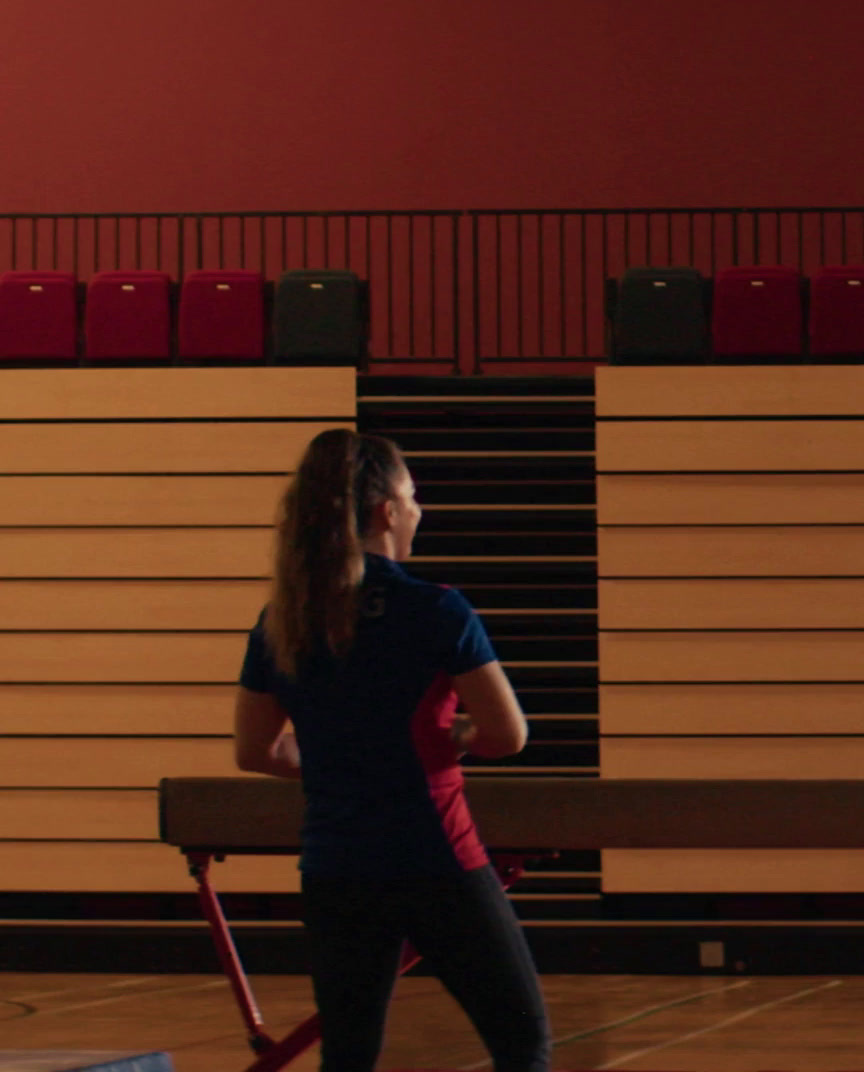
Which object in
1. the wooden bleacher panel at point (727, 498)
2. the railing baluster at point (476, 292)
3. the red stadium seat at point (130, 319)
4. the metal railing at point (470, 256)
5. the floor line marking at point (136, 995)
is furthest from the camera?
the metal railing at point (470, 256)

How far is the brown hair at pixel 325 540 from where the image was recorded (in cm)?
191

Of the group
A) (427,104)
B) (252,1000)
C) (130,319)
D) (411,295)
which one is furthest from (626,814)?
(427,104)

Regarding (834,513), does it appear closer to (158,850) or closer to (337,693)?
(158,850)

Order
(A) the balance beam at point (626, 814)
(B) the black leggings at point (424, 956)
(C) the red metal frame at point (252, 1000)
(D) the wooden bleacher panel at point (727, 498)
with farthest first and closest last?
(D) the wooden bleacher panel at point (727, 498)
(A) the balance beam at point (626, 814)
(C) the red metal frame at point (252, 1000)
(B) the black leggings at point (424, 956)

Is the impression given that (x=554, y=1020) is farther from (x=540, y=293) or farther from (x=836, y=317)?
(x=540, y=293)

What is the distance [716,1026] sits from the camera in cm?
490

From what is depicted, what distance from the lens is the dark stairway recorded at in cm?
642

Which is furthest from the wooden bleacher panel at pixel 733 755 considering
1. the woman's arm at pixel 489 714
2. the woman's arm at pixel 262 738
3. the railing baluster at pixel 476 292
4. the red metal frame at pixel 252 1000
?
the woman's arm at pixel 489 714

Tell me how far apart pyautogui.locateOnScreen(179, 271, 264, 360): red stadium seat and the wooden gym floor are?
2502 mm

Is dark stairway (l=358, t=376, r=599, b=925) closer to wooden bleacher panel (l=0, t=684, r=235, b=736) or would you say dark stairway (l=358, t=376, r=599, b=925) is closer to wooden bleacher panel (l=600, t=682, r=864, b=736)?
wooden bleacher panel (l=600, t=682, r=864, b=736)

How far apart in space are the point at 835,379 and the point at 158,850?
10.6 ft

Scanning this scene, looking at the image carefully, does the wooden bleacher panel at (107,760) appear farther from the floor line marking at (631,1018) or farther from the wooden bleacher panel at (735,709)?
the floor line marking at (631,1018)

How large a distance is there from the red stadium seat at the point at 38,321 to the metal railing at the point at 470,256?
1385mm

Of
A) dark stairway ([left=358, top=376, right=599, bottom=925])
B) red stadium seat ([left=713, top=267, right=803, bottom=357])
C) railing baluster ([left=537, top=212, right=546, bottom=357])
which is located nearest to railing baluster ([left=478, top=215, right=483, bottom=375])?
railing baluster ([left=537, top=212, right=546, bottom=357])
